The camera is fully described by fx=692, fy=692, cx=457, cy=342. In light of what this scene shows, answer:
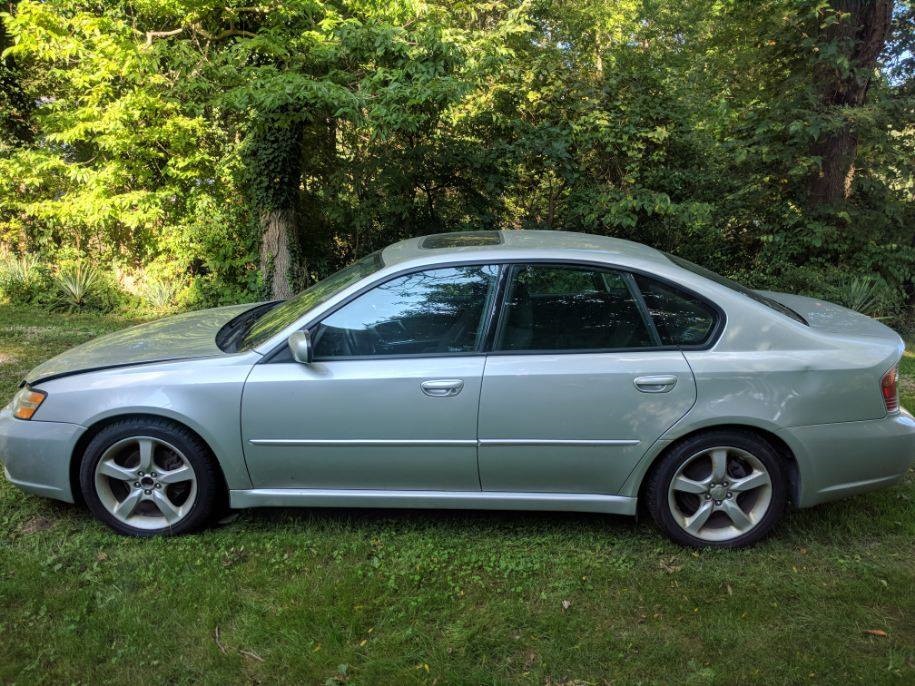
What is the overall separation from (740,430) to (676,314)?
621 mm

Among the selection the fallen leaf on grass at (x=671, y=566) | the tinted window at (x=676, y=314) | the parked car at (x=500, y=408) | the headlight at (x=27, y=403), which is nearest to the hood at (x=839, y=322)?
the parked car at (x=500, y=408)

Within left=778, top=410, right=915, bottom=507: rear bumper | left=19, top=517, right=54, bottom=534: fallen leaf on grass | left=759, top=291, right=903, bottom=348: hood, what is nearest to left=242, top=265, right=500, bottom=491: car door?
left=19, top=517, right=54, bottom=534: fallen leaf on grass

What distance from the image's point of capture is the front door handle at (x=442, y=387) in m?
3.21

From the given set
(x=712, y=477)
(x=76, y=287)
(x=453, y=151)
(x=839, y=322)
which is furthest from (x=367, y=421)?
(x=76, y=287)

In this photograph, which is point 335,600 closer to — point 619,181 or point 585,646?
point 585,646

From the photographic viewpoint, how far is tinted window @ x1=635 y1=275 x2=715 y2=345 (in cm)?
329

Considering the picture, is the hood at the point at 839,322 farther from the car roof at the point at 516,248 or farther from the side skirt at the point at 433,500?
the side skirt at the point at 433,500

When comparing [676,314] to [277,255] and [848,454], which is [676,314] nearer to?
[848,454]

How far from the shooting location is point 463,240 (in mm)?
3930

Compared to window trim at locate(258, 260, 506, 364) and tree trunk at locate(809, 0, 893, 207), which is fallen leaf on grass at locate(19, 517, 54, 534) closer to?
window trim at locate(258, 260, 506, 364)

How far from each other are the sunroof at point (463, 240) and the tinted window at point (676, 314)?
0.86m

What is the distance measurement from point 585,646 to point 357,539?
127 centimetres

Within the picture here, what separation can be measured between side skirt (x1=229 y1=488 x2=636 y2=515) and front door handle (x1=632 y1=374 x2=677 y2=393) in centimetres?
56

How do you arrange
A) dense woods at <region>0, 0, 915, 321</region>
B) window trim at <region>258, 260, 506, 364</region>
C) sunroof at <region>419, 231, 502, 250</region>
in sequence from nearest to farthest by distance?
window trim at <region>258, 260, 506, 364</region> < sunroof at <region>419, 231, 502, 250</region> < dense woods at <region>0, 0, 915, 321</region>
